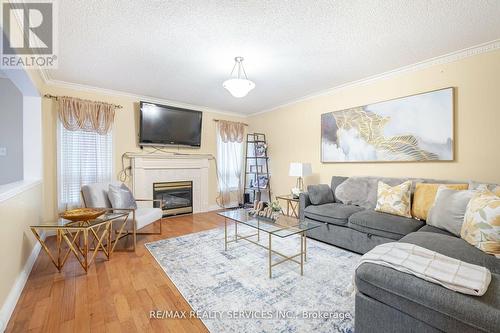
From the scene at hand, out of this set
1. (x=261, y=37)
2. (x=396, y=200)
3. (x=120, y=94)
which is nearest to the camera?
(x=261, y=37)

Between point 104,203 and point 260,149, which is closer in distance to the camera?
point 104,203

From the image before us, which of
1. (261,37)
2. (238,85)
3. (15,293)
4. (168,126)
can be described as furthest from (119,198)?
(261,37)

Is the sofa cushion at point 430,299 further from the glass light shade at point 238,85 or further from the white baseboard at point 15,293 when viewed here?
the white baseboard at point 15,293

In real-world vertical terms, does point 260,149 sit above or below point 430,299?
above

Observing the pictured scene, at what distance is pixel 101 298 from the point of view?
1828mm

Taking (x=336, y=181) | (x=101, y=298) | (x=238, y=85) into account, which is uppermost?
(x=238, y=85)

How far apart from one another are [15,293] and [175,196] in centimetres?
291

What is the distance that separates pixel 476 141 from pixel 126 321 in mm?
3760

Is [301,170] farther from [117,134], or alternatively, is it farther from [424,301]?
[117,134]

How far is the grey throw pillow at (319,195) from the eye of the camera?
325 centimetres

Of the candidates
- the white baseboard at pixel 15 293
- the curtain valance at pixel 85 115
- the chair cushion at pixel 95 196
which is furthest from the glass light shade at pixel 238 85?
the white baseboard at pixel 15 293

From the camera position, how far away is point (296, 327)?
4.94ft

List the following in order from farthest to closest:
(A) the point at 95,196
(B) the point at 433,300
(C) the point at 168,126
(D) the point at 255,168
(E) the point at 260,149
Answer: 1. (D) the point at 255,168
2. (E) the point at 260,149
3. (C) the point at 168,126
4. (A) the point at 95,196
5. (B) the point at 433,300

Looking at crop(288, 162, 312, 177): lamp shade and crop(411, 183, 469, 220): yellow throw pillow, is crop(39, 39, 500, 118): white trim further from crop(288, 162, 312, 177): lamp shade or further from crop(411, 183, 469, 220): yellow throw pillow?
crop(411, 183, 469, 220): yellow throw pillow
